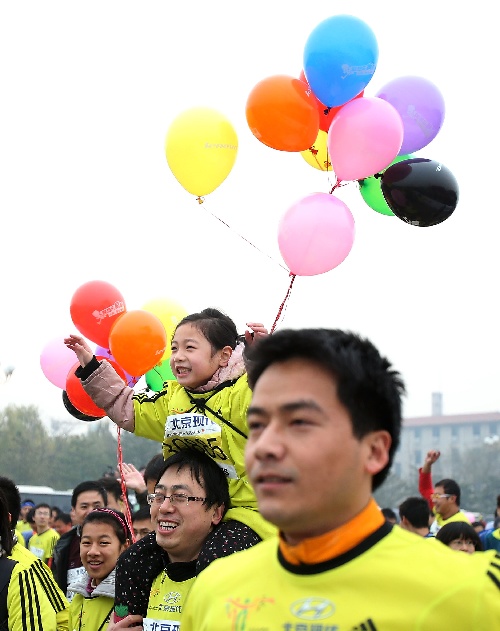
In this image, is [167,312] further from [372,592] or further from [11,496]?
[372,592]

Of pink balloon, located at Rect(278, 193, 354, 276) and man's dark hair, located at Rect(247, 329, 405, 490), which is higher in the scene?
pink balloon, located at Rect(278, 193, 354, 276)

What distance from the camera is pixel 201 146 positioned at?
5516 mm

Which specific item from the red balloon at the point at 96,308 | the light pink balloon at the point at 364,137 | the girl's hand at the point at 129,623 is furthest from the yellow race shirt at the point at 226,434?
the red balloon at the point at 96,308

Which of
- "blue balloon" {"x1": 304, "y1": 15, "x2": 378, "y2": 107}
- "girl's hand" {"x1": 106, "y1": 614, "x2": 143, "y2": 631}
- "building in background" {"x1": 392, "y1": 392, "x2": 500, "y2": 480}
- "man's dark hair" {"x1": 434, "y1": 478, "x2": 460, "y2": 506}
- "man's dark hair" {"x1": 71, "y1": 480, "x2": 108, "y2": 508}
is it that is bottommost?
"building in background" {"x1": 392, "y1": 392, "x2": 500, "y2": 480}

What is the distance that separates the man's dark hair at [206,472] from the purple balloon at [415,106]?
256cm

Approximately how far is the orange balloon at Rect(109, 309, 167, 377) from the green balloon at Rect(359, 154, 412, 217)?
1527 millimetres

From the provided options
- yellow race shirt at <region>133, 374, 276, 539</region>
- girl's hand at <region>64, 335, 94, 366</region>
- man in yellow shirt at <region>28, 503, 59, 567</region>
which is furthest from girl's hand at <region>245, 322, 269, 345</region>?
man in yellow shirt at <region>28, 503, 59, 567</region>

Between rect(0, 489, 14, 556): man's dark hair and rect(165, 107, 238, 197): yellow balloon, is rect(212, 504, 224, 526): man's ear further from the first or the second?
rect(165, 107, 238, 197): yellow balloon

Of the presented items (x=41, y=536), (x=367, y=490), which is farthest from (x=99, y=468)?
(x=367, y=490)

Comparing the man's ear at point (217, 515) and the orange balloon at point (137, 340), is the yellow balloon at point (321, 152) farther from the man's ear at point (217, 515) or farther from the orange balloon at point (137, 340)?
the man's ear at point (217, 515)

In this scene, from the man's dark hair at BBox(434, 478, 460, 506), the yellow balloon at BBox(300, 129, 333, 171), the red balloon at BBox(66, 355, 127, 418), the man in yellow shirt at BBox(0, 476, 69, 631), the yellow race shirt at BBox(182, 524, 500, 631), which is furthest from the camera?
the man's dark hair at BBox(434, 478, 460, 506)

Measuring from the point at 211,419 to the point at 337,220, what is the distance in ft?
4.92

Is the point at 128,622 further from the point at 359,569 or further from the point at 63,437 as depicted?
the point at 63,437

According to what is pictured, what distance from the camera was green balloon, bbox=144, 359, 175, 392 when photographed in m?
6.27
